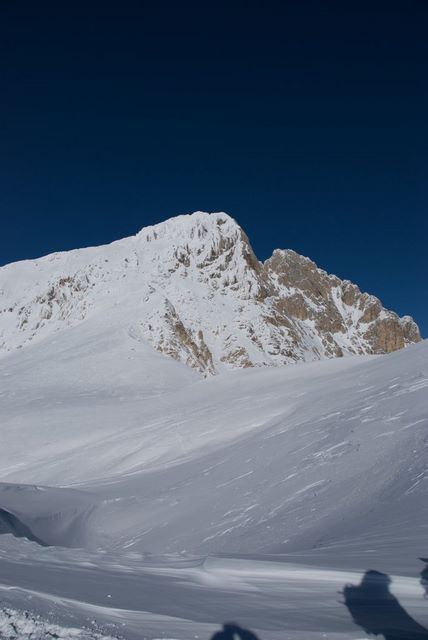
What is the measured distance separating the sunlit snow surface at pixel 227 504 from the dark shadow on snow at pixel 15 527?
0.05 m

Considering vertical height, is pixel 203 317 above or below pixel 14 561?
above

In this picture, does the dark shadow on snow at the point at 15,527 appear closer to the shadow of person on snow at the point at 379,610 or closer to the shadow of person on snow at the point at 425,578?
the shadow of person on snow at the point at 379,610

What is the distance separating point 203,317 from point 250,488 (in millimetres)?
56799

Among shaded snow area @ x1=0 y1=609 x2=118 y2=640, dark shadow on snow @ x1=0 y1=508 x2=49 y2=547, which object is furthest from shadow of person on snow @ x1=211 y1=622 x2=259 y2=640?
dark shadow on snow @ x1=0 y1=508 x2=49 y2=547

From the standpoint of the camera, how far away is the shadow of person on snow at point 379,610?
9.77 feet

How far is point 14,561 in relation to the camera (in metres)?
4.58

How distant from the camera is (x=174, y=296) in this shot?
64188mm

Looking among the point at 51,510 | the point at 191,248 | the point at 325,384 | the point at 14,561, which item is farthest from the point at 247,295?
the point at 14,561

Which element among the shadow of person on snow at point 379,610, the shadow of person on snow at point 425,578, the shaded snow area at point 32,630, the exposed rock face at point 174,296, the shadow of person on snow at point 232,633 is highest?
the exposed rock face at point 174,296

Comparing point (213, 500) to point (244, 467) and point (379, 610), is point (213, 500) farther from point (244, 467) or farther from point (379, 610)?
point (379, 610)

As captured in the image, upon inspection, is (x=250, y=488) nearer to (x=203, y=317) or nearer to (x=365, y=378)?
(x=365, y=378)

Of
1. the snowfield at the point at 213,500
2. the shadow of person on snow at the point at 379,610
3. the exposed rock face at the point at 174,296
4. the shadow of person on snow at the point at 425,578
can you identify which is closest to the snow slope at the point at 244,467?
the snowfield at the point at 213,500

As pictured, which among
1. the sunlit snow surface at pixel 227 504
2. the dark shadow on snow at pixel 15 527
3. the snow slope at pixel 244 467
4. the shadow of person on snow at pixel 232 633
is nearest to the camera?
the shadow of person on snow at pixel 232 633

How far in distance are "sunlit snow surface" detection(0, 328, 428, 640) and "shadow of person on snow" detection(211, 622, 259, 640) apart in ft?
0.20
